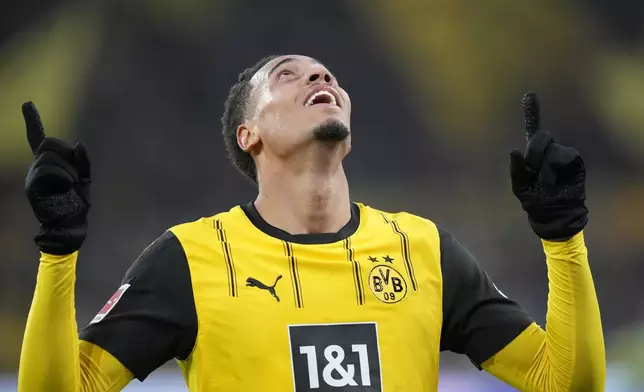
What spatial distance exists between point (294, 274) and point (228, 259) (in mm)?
159

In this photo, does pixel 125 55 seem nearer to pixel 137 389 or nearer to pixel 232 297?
pixel 137 389

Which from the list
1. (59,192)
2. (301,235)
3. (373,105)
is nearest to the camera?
(59,192)

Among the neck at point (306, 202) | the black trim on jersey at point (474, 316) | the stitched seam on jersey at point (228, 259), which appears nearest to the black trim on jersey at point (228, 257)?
the stitched seam on jersey at point (228, 259)

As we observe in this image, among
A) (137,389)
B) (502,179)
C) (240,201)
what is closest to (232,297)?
(137,389)

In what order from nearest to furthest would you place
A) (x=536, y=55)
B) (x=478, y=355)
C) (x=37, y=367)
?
(x=37, y=367) → (x=478, y=355) → (x=536, y=55)

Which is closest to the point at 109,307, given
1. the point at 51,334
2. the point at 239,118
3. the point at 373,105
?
the point at 51,334

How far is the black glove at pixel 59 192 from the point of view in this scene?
70.9 inches

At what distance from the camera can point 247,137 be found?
8.41 ft

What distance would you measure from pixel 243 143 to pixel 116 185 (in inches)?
113

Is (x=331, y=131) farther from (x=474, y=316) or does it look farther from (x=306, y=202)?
(x=474, y=316)

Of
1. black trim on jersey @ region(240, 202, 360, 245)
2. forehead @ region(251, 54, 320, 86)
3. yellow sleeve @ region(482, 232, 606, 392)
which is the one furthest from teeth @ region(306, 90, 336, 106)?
yellow sleeve @ region(482, 232, 606, 392)

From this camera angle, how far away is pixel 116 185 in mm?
5293

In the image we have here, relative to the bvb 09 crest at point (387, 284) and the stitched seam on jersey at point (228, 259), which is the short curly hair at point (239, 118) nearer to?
the stitched seam on jersey at point (228, 259)

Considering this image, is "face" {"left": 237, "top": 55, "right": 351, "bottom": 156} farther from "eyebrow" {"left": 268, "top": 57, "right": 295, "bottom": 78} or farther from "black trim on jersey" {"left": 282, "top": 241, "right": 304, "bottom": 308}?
"black trim on jersey" {"left": 282, "top": 241, "right": 304, "bottom": 308}
